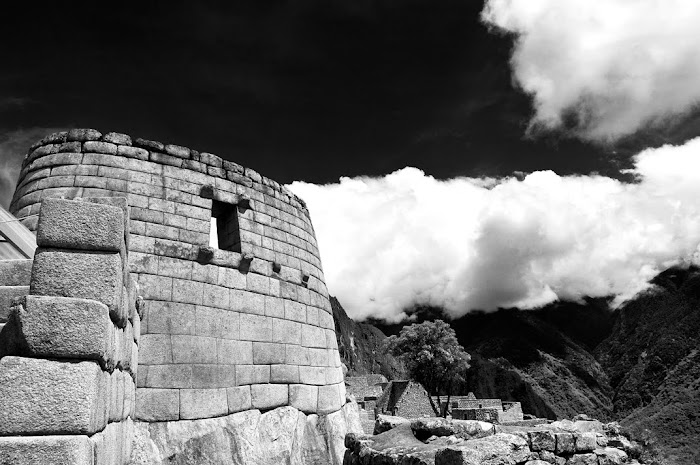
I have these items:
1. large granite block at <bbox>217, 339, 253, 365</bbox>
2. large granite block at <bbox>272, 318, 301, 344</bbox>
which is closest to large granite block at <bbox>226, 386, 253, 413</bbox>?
large granite block at <bbox>217, 339, 253, 365</bbox>

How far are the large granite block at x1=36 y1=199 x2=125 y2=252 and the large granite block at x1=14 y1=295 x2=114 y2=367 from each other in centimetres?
45

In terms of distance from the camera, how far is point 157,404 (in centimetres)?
685

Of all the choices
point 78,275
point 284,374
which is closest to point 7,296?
point 78,275

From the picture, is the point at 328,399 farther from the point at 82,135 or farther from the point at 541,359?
the point at 541,359

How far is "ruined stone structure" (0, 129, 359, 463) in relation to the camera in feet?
23.7

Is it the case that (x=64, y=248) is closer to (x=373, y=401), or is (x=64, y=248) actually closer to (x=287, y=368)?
(x=287, y=368)

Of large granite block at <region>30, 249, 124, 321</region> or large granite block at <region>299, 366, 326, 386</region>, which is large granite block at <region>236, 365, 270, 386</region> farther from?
large granite block at <region>30, 249, 124, 321</region>

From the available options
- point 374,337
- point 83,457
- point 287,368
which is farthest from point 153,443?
point 374,337

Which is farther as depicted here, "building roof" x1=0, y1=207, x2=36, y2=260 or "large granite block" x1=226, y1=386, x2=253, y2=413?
"large granite block" x1=226, y1=386, x2=253, y2=413

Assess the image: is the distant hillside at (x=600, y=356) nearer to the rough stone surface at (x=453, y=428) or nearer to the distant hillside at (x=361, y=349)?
the distant hillside at (x=361, y=349)

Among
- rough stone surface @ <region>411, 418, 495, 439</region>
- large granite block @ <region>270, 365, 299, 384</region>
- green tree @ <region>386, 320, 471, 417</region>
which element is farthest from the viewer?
green tree @ <region>386, 320, 471, 417</region>

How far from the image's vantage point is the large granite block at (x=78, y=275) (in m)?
3.45

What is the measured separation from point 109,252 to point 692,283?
68.0 metres

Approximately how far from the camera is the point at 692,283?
57844 mm
